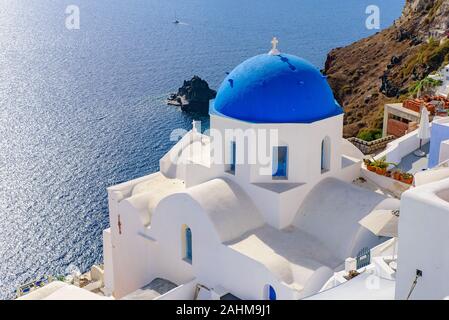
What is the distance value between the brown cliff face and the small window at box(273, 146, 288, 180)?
95.2ft

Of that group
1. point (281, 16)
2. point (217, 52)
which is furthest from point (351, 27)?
point (217, 52)

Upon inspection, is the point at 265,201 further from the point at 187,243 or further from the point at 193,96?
the point at 193,96

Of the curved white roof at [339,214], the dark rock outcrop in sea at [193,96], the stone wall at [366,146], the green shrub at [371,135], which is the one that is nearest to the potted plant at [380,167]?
the curved white roof at [339,214]

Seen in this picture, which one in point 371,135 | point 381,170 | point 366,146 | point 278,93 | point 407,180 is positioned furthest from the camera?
point 371,135

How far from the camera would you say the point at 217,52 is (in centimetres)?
8688

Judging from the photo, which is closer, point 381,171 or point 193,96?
point 381,171

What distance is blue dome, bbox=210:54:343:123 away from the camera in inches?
639

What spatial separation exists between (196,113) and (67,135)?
622 inches

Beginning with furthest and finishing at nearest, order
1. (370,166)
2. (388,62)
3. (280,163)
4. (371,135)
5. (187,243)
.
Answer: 1. (388,62)
2. (371,135)
3. (370,166)
4. (280,163)
5. (187,243)

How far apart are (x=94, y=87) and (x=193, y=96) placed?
12.5 meters

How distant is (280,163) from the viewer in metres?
17.2

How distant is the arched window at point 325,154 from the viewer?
1727 cm

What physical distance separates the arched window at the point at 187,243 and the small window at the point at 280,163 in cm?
291

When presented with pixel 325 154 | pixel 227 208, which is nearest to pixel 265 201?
pixel 227 208
